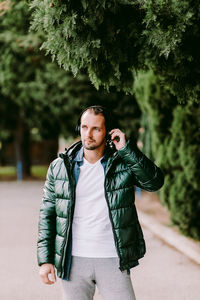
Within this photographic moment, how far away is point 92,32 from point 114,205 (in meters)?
1.38

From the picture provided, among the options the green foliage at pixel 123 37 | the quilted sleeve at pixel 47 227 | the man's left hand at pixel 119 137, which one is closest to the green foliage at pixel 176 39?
the green foliage at pixel 123 37

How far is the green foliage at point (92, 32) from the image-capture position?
3.14 metres

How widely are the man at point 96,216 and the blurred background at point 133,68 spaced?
363 millimetres

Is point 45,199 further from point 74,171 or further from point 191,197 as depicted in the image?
point 191,197

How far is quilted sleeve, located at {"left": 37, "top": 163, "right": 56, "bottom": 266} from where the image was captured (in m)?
2.97

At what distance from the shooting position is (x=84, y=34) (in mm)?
3258

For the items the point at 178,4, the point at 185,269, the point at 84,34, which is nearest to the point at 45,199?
the point at 84,34

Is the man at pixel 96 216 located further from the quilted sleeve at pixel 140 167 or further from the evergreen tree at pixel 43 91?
the evergreen tree at pixel 43 91

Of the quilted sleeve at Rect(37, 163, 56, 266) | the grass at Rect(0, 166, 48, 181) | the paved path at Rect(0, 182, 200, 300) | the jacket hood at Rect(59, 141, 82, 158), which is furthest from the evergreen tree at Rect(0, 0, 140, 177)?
the quilted sleeve at Rect(37, 163, 56, 266)

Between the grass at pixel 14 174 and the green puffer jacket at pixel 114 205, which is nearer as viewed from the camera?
the green puffer jacket at pixel 114 205

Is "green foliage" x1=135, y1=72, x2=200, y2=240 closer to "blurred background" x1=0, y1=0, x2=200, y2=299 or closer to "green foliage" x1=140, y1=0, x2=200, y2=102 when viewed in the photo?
"blurred background" x1=0, y1=0, x2=200, y2=299

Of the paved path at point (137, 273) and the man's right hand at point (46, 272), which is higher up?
the man's right hand at point (46, 272)

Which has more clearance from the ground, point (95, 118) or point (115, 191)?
point (95, 118)

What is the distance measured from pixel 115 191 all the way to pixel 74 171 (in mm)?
330
